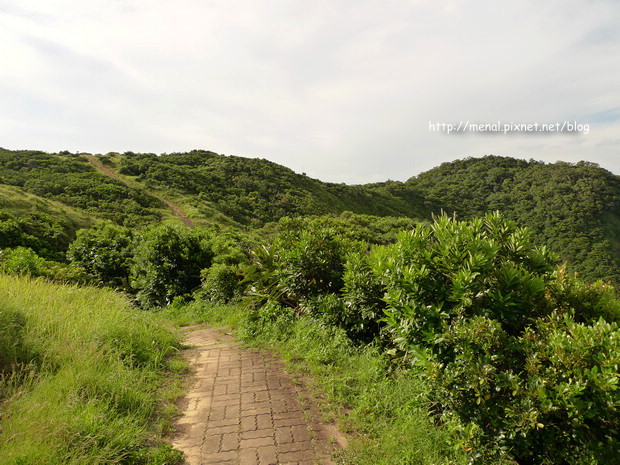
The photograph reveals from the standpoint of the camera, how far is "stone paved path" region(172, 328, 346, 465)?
2.82 m

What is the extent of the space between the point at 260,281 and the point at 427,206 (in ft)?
222

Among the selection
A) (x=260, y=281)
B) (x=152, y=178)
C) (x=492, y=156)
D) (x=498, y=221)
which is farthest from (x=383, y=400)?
(x=492, y=156)

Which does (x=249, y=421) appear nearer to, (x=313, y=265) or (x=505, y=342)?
(x=505, y=342)

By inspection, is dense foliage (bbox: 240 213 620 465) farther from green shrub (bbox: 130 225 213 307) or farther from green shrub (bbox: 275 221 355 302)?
green shrub (bbox: 130 225 213 307)

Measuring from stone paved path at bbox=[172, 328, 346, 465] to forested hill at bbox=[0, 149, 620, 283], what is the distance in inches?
588

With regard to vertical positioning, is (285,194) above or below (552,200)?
below

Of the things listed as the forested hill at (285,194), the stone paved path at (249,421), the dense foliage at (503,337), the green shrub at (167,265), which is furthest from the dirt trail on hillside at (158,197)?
the dense foliage at (503,337)

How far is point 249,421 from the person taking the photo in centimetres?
327

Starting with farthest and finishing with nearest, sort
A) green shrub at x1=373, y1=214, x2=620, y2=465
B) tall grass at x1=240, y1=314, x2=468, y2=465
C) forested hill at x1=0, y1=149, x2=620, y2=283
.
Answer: forested hill at x1=0, y1=149, x2=620, y2=283
tall grass at x1=240, y1=314, x2=468, y2=465
green shrub at x1=373, y1=214, x2=620, y2=465

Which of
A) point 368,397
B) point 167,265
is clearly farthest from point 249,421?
point 167,265

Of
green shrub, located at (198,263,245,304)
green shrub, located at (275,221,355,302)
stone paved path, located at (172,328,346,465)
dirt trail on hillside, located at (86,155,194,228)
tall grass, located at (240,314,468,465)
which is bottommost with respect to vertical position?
stone paved path, located at (172,328,346,465)

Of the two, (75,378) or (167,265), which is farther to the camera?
(167,265)

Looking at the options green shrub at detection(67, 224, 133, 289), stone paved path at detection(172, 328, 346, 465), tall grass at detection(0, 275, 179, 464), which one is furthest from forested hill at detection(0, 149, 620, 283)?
stone paved path at detection(172, 328, 346, 465)

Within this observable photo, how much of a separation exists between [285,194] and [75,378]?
50967 mm
